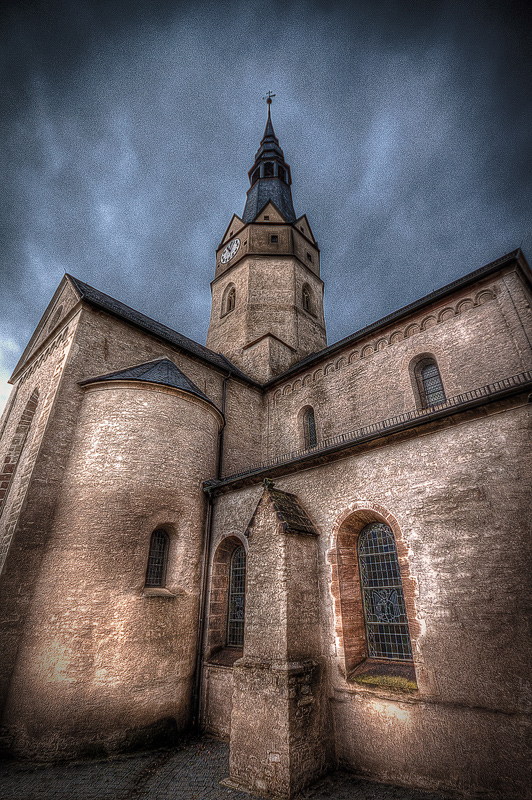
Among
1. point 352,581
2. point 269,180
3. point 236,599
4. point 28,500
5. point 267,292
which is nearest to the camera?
point 352,581

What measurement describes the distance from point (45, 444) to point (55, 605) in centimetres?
372

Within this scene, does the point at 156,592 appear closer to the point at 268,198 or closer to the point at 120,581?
the point at 120,581

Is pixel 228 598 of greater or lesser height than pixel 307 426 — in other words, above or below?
below

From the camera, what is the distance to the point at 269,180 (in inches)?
1105

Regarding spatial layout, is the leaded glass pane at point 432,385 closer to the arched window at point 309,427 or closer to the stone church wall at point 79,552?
the arched window at point 309,427

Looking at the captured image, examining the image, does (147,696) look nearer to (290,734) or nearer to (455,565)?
(290,734)

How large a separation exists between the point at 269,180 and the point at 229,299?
12.3 metres

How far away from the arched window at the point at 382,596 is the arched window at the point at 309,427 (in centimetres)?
595

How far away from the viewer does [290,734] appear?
633 centimetres

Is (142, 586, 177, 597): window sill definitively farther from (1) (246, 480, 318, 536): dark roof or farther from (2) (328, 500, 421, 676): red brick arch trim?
(2) (328, 500, 421, 676): red brick arch trim

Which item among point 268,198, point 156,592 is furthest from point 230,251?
point 156,592

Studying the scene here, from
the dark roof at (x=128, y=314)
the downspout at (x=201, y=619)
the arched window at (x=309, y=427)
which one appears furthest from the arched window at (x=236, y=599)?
the dark roof at (x=128, y=314)

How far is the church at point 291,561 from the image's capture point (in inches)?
242

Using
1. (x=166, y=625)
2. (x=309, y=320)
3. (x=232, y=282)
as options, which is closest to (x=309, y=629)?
(x=166, y=625)
